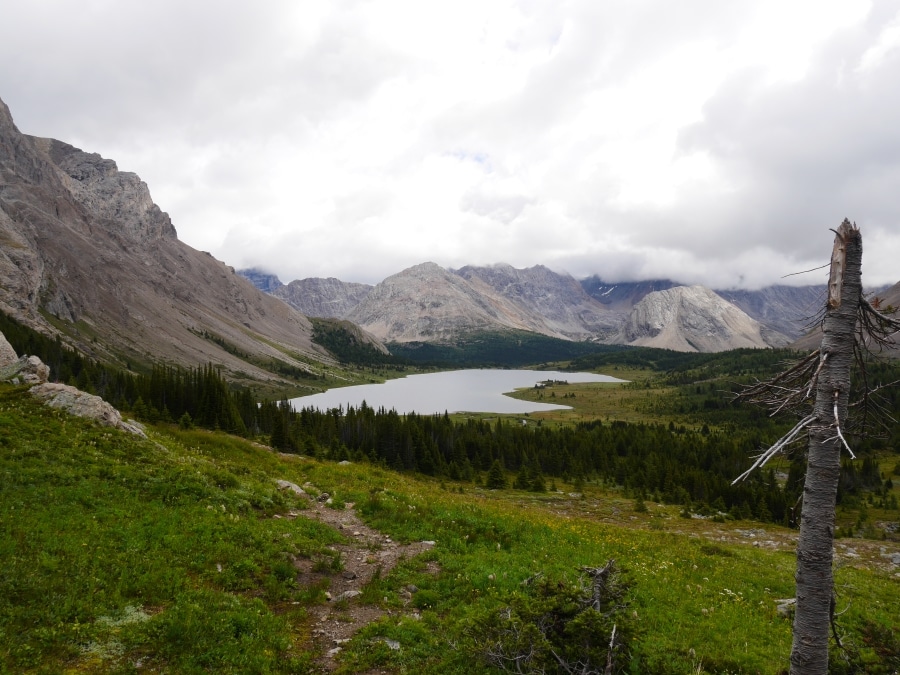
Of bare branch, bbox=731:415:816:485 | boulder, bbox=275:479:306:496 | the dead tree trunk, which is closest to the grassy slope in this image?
boulder, bbox=275:479:306:496

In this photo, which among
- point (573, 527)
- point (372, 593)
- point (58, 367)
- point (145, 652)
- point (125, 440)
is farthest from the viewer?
point (58, 367)

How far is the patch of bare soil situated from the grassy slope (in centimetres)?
44

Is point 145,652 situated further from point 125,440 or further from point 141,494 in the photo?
point 125,440

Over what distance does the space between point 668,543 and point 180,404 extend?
6993cm

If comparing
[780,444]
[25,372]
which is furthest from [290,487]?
[780,444]

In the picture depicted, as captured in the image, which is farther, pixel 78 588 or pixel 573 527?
pixel 573 527

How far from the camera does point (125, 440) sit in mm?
22547

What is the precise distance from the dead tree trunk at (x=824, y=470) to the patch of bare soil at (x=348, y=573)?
983cm

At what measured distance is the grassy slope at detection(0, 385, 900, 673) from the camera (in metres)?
10.6

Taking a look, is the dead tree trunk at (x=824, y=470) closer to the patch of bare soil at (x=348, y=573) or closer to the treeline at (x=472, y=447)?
the patch of bare soil at (x=348, y=573)

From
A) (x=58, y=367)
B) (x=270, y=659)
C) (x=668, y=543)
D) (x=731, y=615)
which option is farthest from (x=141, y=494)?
(x=58, y=367)

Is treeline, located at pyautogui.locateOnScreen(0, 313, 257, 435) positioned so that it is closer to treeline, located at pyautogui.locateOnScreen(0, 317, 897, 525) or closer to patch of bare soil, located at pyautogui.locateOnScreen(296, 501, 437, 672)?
treeline, located at pyautogui.locateOnScreen(0, 317, 897, 525)

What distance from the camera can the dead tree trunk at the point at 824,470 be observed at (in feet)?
24.7

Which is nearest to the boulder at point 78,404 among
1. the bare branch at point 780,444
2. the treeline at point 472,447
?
the treeline at point 472,447
